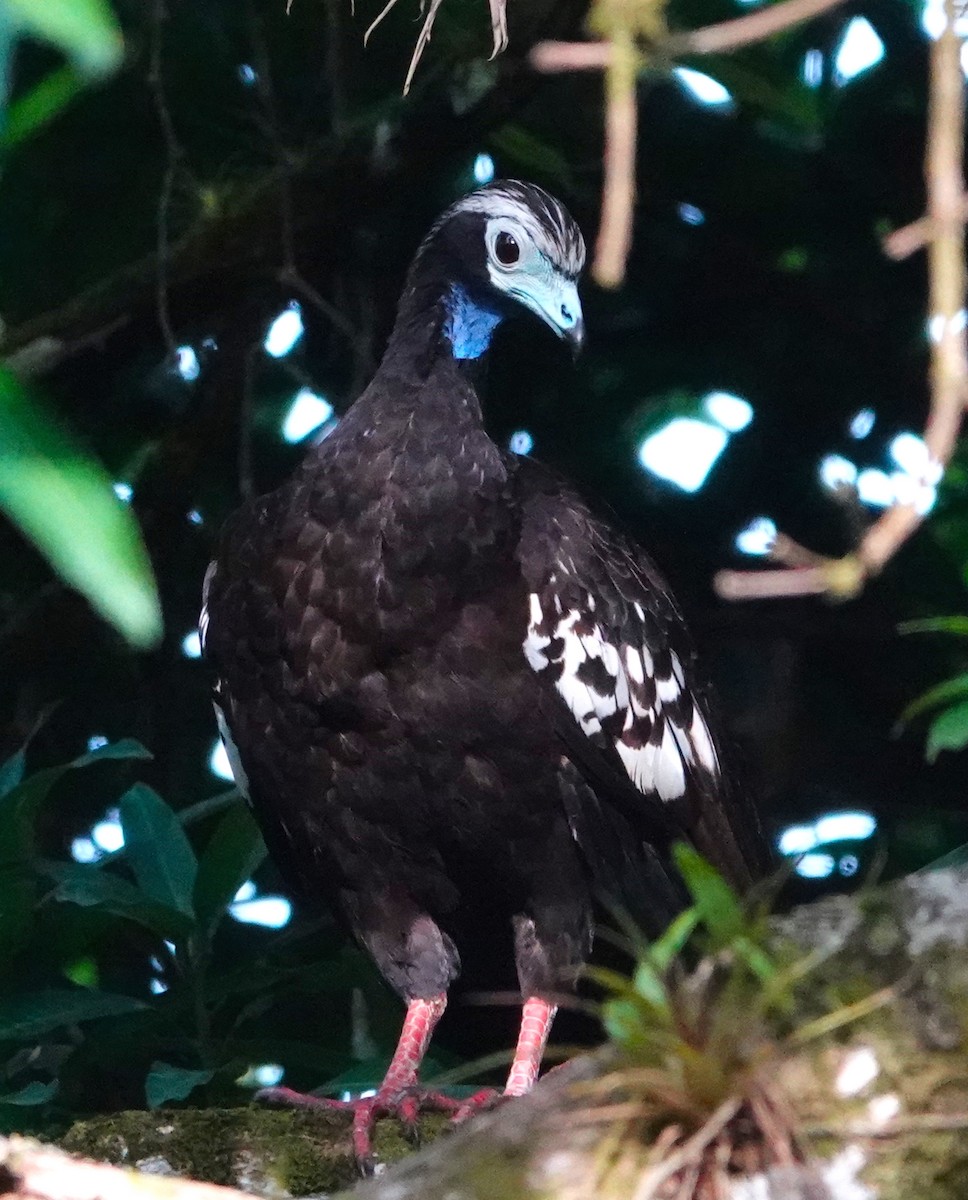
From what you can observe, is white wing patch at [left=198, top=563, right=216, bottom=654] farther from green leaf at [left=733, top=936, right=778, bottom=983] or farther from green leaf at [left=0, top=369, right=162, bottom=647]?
green leaf at [left=0, top=369, right=162, bottom=647]

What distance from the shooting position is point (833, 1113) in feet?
6.02

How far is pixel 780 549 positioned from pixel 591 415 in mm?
2781

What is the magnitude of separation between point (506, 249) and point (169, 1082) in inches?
70.9

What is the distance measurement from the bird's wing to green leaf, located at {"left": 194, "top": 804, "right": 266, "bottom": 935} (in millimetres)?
799

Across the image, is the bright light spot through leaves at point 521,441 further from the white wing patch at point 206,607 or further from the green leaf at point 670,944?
the green leaf at point 670,944

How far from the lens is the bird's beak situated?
374cm

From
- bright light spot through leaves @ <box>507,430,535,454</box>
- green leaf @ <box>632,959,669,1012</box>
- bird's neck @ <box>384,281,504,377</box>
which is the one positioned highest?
bright light spot through leaves @ <box>507,430,535,454</box>

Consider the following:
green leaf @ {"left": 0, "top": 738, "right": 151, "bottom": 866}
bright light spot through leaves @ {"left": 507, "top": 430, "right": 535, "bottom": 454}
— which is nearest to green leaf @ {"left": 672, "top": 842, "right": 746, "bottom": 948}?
green leaf @ {"left": 0, "top": 738, "right": 151, "bottom": 866}

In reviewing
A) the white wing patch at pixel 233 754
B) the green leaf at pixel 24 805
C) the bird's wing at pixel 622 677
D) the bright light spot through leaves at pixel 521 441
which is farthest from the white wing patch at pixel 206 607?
the bright light spot through leaves at pixel 521 441

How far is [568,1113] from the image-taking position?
1.83m

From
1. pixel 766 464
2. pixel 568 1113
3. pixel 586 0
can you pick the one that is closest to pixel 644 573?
pixel 766 464

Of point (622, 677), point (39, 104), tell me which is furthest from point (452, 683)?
point (39, 104)

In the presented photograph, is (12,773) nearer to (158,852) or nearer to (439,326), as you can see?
(158,852)

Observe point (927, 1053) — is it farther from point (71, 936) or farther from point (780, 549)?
point (71, 936)
